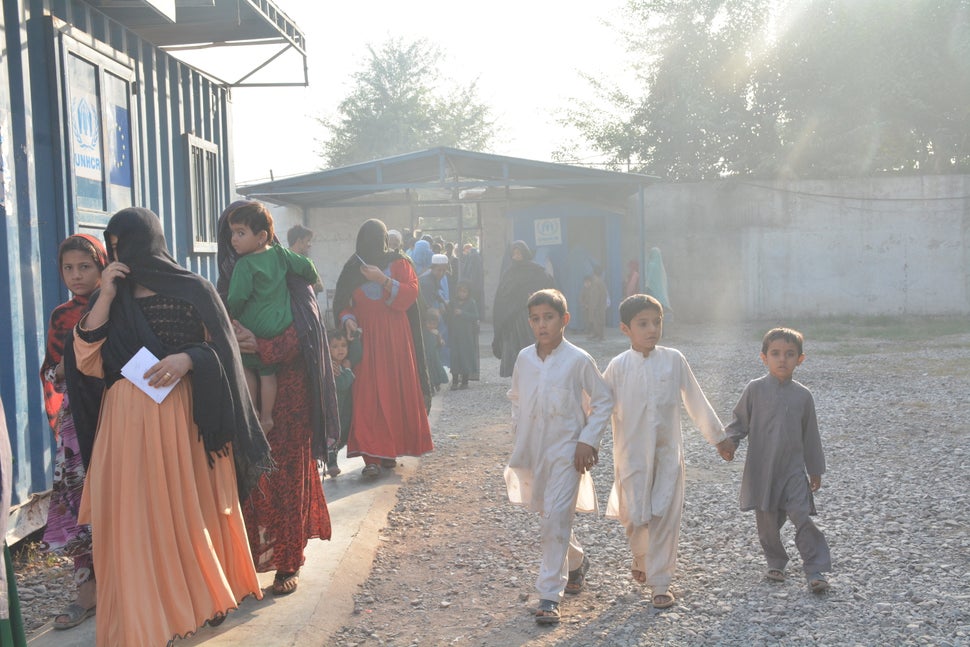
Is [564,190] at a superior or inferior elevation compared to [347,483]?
superior

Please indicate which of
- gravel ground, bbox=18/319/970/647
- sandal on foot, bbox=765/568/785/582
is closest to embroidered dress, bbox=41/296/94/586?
gravel ground, bbox=18/319/970/647

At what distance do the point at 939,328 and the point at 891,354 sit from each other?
4184mm

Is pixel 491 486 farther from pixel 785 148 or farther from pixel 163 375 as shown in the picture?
pixel 785 148

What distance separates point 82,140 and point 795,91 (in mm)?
20705

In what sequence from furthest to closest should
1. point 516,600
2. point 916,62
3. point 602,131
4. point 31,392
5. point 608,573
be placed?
point 602,131, point 916,62, point 31,392, point 608,573, point 516,600

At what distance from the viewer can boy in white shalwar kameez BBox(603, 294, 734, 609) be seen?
4.24m

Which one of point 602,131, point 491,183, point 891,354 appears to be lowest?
point 891,354

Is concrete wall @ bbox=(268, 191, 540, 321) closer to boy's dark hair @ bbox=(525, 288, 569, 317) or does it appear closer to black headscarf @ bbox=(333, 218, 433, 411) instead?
black headscarf @ bbox=(333, 218, 433, 411)

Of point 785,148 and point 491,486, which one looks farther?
point 785,148

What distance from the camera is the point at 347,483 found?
6762mm

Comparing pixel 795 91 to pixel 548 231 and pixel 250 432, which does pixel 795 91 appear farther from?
pixel 250 432

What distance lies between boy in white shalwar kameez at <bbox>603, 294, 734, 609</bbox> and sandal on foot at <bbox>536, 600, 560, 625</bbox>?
17.7 inches

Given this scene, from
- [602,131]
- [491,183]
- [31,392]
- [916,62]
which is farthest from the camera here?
[602,131]

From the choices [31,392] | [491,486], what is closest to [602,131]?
[491,486]
